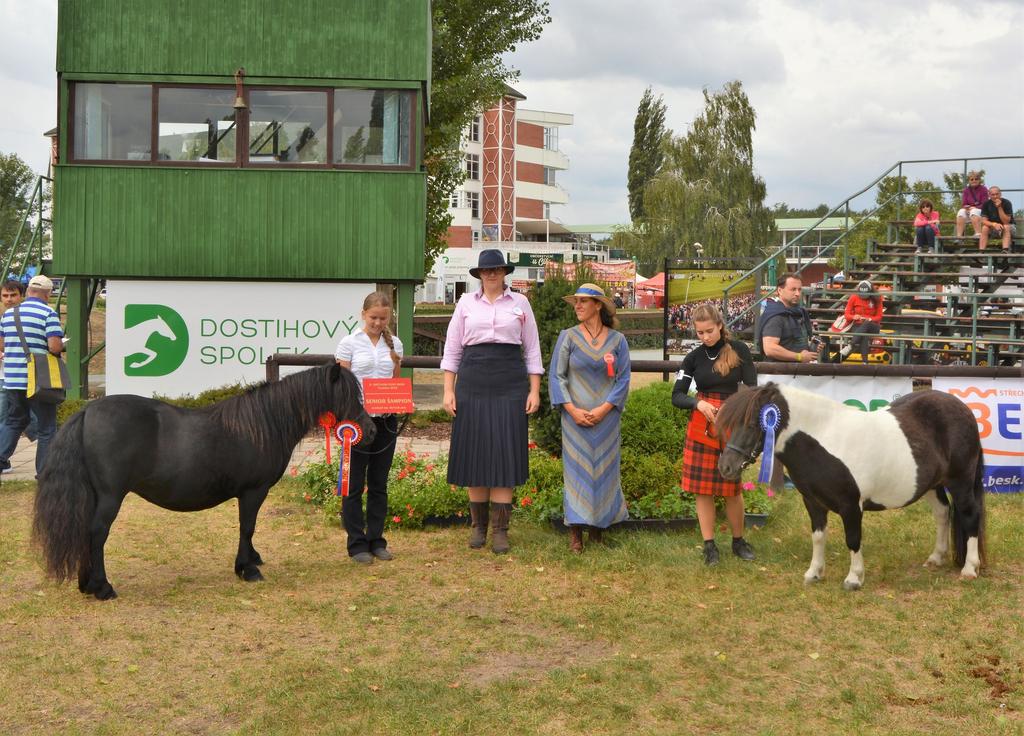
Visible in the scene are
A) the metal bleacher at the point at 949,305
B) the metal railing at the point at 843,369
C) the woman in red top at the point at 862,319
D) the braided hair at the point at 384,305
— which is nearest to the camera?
the braided hair at the point at 384,305

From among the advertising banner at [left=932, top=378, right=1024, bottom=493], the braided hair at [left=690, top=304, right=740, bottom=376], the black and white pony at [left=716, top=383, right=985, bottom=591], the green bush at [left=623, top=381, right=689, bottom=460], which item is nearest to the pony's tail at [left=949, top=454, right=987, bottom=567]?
the black and white pony at [left=716, top=383, right=985, bottom=591]

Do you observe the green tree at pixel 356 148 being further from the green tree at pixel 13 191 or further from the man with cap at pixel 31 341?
the green tree at pixel 13 191

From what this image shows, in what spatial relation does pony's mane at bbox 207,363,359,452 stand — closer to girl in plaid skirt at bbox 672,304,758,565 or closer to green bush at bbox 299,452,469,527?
green bush at bbox 299,452,469,527

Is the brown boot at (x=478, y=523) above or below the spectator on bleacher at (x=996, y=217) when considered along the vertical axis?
below

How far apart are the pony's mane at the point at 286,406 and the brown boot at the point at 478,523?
1.31 m

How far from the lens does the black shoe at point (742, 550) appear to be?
6.94m

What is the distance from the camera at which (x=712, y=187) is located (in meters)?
48.9

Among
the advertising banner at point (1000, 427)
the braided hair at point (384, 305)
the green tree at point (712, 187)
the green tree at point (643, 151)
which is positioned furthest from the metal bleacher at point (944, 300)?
the green tree at point (643, 151)

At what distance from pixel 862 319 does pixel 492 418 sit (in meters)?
11.5

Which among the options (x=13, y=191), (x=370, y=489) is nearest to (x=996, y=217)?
(x=370, y=489)

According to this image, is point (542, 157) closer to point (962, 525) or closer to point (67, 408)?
point (67, 408)

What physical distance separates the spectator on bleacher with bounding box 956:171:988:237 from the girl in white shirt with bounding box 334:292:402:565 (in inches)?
593

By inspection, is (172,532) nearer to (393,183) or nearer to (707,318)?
(707,318)

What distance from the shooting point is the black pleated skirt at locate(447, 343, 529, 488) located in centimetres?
710
